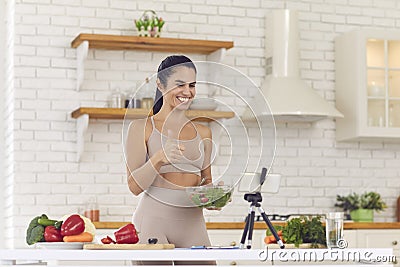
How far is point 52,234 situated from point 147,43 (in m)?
2.87

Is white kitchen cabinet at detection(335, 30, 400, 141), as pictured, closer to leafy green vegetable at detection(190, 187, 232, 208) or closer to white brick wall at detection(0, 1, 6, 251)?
white brick wall at detection(0, 1, 6, 251)

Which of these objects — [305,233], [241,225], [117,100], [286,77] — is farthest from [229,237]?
[305,233]

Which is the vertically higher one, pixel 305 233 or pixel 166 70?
pixel 166 70

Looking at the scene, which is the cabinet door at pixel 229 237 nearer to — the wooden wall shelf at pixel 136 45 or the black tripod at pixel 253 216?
the wooden wall shelf at pixel 136 45

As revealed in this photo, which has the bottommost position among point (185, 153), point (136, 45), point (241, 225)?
point (241, 225)

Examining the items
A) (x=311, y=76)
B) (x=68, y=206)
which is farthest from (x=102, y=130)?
(x=311, y=76)

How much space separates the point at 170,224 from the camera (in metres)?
3.28

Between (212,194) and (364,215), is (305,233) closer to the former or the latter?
(212,194)

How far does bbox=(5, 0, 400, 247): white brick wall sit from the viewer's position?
5758mm

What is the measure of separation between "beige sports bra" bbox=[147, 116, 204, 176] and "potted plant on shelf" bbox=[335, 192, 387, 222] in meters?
3.20

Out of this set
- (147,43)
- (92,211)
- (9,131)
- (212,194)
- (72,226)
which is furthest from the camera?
(9,131)

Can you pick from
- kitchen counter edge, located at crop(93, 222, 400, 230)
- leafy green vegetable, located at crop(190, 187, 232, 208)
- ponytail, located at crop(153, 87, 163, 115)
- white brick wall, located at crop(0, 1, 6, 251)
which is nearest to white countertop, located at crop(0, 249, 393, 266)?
leafy green vegetable, located at crop(190, 187, 232, 208)

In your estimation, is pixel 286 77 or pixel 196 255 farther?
pixel 286 77

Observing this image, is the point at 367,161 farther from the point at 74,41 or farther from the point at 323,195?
the point at 74,41
